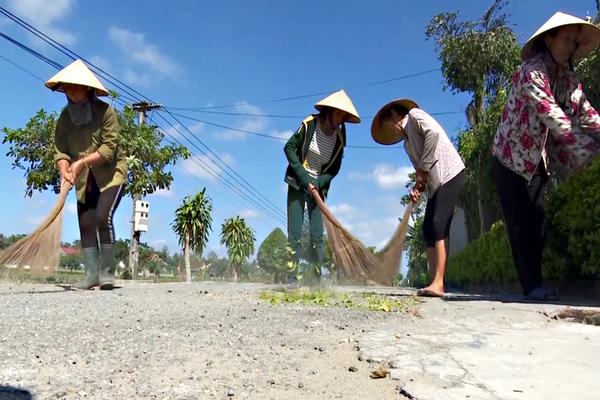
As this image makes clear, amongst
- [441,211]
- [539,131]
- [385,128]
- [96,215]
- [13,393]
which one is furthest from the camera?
[385,128]

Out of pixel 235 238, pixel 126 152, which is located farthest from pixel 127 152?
pixel 235 238

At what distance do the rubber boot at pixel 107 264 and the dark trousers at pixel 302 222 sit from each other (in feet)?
5.69

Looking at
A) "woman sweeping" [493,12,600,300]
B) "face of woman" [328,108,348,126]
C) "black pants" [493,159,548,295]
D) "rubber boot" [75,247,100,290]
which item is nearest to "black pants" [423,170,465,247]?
"woman sweeping" [493,12,600,300]

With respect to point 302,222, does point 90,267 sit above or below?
below

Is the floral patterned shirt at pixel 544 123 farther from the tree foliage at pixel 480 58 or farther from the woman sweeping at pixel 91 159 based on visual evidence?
the tree foliage at pixel 480 58

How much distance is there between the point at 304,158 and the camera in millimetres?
4977

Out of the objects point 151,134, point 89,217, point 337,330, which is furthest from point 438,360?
point 151,134

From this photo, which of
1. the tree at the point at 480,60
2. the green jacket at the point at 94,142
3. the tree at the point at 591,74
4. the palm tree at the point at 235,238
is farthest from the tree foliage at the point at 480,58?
the palm tree at the point at 235,238

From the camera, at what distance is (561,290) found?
15.7 ft

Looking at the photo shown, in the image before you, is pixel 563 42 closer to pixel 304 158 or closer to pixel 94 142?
pixel 304 158

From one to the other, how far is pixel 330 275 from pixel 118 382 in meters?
3.24

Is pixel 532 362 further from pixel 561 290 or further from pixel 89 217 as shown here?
pixel 89 217

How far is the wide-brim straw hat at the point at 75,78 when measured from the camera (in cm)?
475

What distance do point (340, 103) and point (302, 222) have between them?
3.85 feet
